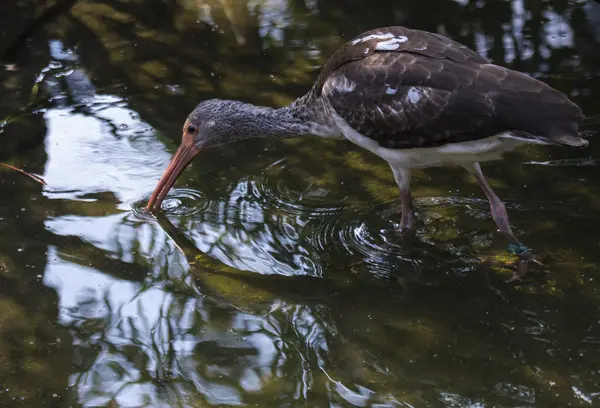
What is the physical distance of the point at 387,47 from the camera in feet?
19.4

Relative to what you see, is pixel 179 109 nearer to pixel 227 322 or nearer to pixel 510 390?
pixel 227 322

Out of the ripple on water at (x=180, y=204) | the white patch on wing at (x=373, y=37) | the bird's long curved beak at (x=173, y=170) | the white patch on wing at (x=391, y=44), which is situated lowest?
the ripple on water at (x=180, y=204)

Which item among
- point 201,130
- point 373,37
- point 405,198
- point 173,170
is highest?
Answer: point 373,37

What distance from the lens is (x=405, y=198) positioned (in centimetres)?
616

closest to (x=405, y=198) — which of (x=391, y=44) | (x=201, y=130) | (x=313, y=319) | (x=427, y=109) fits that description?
(x=427, y=109)

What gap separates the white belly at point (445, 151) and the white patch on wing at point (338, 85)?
0.19m

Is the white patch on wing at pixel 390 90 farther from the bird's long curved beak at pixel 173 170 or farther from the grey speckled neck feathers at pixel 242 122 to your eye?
the bird's long curved beak at pixel 173 170

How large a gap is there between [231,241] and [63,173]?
1.70 metres

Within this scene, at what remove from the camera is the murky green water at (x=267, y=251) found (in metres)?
4.89

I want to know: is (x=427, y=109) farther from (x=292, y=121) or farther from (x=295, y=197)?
(x=295, y=197)

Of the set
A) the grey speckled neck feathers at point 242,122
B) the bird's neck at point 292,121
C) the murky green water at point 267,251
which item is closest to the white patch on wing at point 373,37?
the bird's neck at point 292,121

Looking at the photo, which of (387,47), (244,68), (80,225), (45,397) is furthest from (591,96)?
(45,397)

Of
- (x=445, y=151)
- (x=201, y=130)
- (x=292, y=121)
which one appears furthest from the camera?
(x=201, y=130)

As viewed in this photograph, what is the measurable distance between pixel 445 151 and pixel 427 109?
0.31 metres
